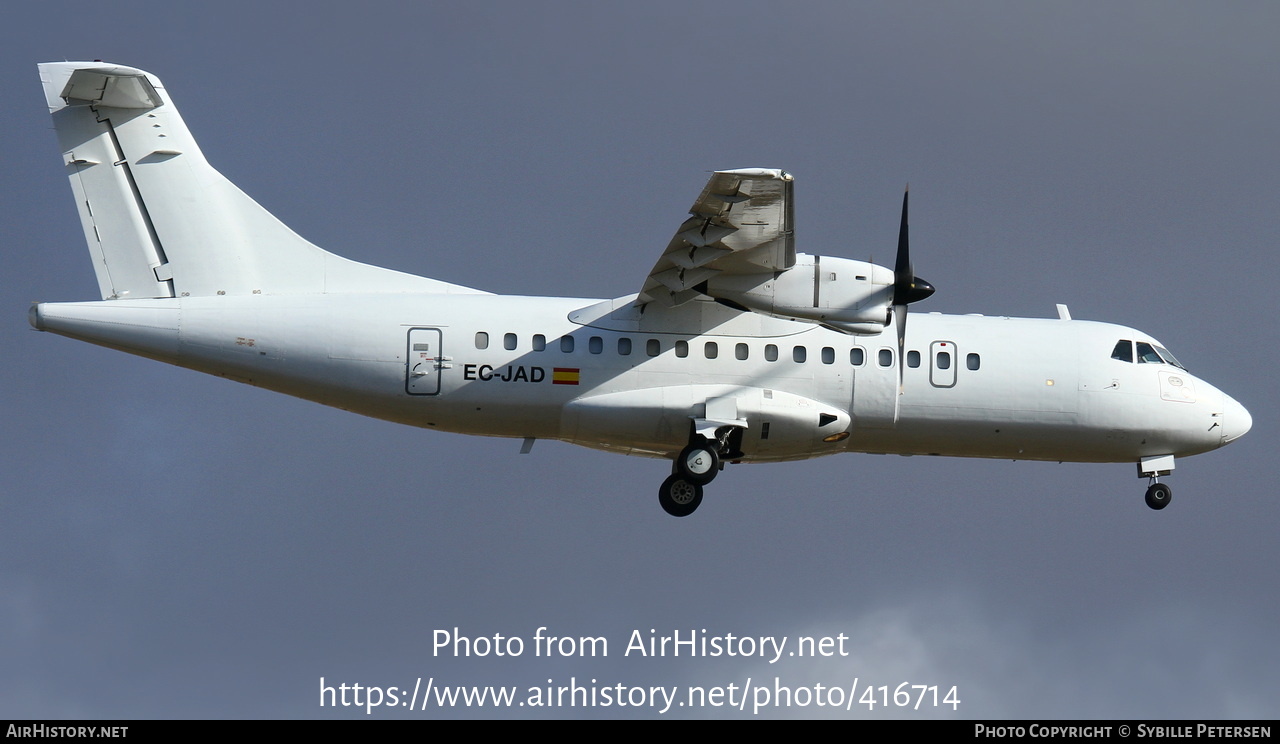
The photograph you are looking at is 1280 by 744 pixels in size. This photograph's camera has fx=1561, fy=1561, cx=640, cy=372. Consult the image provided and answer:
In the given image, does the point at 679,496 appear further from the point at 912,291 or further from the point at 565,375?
the point at 912,291

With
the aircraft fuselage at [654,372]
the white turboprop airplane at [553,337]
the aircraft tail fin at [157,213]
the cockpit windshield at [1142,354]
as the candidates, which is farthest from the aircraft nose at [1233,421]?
the aircraft tail fin at [157,213]

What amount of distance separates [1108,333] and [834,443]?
17.5 ft

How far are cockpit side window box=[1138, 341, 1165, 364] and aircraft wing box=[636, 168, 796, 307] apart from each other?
24.0ft

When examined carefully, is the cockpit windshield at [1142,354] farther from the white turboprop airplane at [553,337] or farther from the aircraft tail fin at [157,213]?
the aircraft tail fin at [157,213]

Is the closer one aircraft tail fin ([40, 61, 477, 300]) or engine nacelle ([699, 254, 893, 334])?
engine nacelle ([699, 254, 893, 334])

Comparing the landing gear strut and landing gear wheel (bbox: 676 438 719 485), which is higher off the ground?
landing gear wheel (bbox: 676 438 719 485)

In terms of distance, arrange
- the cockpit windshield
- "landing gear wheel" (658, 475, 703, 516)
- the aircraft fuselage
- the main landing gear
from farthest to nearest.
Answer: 1. the cockpit windshield
2. "landing gear wheel" (658, 475, 703, 516)
3. the main landing gear
4. the aircraft fuselage

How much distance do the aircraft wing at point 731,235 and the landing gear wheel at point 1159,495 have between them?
8226mm

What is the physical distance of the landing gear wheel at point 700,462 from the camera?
24.3 m

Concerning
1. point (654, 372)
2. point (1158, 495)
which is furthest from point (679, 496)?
point (1158, 495)

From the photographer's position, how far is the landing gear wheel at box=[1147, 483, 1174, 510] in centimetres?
2656

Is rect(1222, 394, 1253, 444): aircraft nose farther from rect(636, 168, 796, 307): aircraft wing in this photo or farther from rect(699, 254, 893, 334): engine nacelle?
rect(636, 168, 796, 307): aircraft wing

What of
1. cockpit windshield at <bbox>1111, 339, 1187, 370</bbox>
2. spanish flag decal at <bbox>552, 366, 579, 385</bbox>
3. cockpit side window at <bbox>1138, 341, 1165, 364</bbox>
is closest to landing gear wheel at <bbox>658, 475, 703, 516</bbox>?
spanish flag decal at <bbox>552, 366, 579, 385</bbox>

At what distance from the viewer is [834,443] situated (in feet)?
82.7
